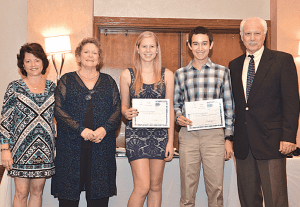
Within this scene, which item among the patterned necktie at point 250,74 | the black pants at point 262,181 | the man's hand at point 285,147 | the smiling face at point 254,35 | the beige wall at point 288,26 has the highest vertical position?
the beige wall at point 288,26

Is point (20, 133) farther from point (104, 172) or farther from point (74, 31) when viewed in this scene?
point (74, 31)

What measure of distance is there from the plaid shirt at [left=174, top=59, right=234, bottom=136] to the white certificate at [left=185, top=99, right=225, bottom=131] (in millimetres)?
94

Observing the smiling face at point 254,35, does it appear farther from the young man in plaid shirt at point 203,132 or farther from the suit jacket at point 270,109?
the young man in plaid shirt at point 203,132

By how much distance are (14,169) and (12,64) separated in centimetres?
259

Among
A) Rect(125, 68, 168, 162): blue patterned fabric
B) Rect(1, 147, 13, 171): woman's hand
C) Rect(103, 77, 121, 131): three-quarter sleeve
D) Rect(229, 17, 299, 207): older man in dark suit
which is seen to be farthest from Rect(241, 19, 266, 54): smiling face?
Rect(1, 147, 13, 171): woman's hand

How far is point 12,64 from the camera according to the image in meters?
4.46

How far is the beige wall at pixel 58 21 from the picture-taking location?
4.30 m

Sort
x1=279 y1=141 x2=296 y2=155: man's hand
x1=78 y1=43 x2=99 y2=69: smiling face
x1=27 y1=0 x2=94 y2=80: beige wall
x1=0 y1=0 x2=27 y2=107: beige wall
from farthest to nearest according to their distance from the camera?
x1=0 y1=0 x2=27 y2=107: beige wall → x1=27 y1=0 x2=94 y2=80: beige wall → x1=78 y1=43 x2=99 y2=69: smiling face → x1=279 y1=141 x2=296 y2=155: man's hand

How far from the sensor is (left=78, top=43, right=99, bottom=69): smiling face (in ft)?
8.29

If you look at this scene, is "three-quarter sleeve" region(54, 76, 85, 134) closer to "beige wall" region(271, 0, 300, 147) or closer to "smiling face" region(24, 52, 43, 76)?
"smiling face" region(24, 52, 43, 76)

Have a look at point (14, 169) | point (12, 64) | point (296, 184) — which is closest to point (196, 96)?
point (296, 184)

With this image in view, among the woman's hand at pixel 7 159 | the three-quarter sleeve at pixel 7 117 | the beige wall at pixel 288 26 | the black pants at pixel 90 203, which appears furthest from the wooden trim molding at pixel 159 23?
the black pants at pixel 90 203

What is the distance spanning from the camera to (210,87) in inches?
101

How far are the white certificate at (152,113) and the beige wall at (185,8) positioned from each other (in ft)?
8.03
